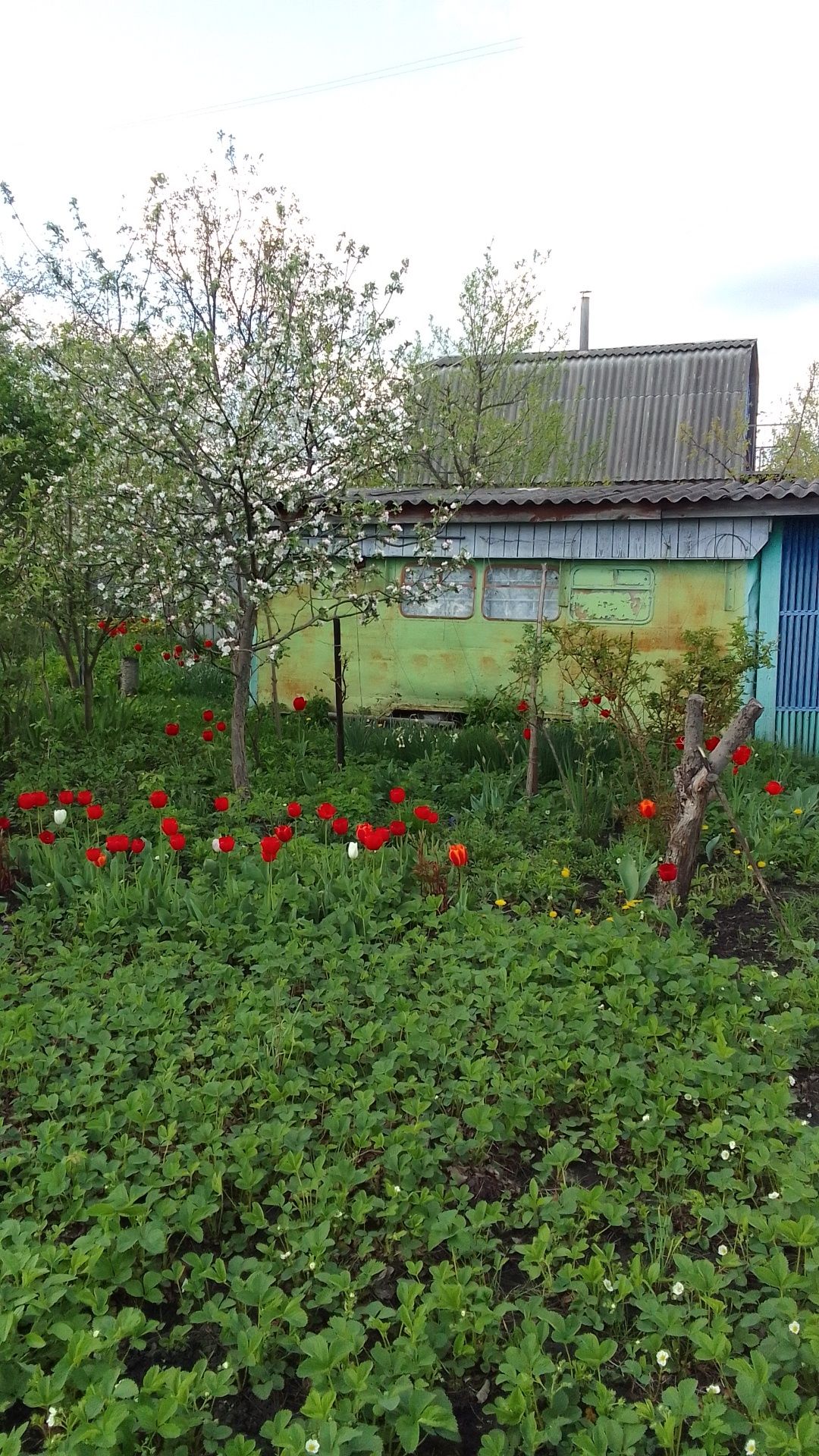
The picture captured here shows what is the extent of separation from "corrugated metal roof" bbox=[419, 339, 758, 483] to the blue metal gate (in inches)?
485

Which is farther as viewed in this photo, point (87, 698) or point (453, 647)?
point (453, 647)

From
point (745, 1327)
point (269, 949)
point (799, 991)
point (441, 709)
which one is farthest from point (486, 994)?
point (441, 709)

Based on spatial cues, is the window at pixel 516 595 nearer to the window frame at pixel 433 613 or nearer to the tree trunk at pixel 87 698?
the window frame at pixel 433 613

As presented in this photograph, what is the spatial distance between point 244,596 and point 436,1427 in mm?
5445

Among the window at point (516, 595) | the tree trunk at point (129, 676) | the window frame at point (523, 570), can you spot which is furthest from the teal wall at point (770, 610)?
the tree trunk at point (129, 676)

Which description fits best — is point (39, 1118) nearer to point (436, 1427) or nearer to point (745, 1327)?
point (436, 1427)

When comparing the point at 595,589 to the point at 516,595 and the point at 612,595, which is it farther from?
the point at 516,595

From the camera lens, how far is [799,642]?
9273 mm

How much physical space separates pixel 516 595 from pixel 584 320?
19957mm

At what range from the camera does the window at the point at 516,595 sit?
1011 cm

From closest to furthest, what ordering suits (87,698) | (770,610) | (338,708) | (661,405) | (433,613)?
1. (338,708)
2. (87,698)
3. (770,610)
4. (433,613)
5. (661,405)

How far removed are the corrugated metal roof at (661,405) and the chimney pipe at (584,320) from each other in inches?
177

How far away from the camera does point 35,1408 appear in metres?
2.12

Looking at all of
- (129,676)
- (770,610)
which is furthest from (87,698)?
(770,610)
